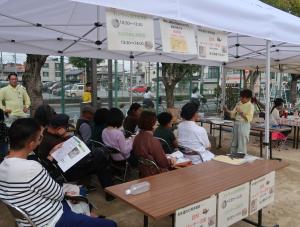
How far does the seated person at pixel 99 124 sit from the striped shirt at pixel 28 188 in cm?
236

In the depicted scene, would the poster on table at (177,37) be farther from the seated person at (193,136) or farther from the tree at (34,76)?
the tree at (34,76)

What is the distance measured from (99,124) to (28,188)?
8.43 feet

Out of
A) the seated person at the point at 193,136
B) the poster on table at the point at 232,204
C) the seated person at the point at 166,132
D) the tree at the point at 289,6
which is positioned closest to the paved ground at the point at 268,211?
the poster on table at the point at 232,204

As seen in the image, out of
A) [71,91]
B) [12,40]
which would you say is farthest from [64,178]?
[71,91]

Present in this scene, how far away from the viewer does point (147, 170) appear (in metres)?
3.54

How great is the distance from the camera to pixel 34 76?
8008 millimetres

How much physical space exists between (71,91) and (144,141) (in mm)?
8725

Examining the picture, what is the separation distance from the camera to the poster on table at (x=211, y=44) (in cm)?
367

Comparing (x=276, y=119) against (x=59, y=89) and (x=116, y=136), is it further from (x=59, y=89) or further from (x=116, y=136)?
(x=59, y=89)

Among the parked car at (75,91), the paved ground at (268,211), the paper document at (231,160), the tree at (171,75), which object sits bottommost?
the paved ground at (268,211)

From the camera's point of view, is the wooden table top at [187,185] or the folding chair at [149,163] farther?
the folding chair at [149,163]

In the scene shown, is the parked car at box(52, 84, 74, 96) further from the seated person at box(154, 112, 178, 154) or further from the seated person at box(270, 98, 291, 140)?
the seated person at box(154, 112, 178, 154)

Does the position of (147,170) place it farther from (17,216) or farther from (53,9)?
(53,9)

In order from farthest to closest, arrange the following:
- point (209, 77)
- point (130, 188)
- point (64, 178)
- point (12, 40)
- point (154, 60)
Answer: point (209, 77), point (154, 60), point (12, 40), point (64, 178), point (130, 188)
